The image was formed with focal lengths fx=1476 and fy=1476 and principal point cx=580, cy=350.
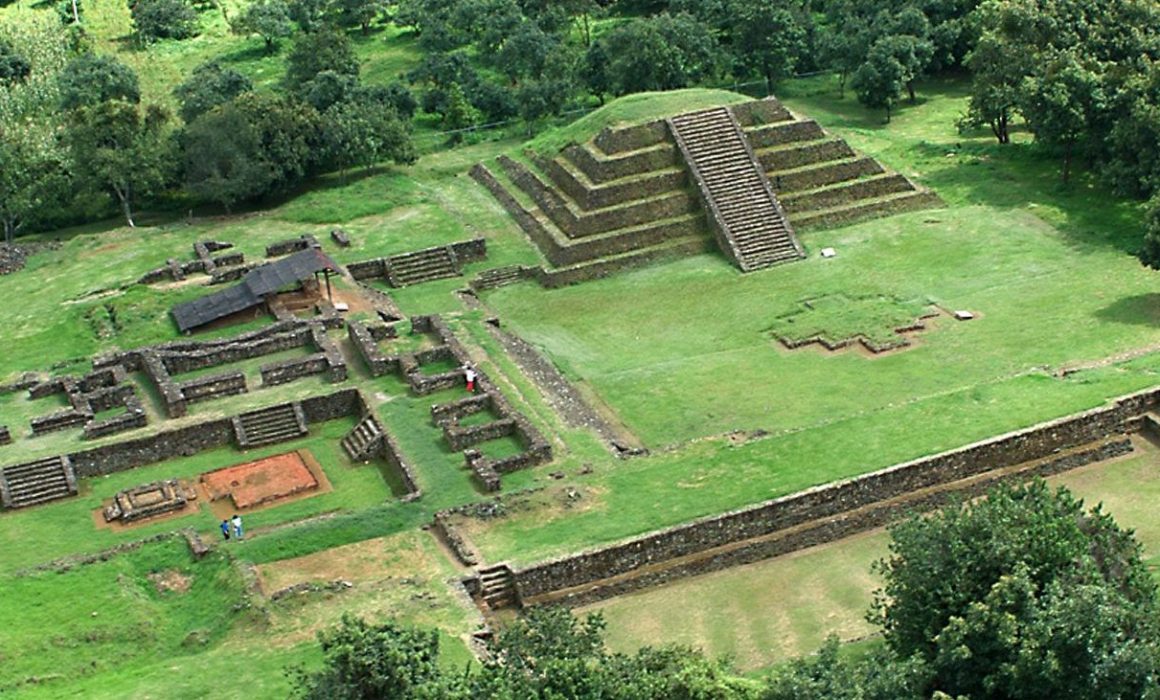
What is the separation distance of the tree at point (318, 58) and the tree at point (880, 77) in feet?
87.4

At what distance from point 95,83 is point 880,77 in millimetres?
40403

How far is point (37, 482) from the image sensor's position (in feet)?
145

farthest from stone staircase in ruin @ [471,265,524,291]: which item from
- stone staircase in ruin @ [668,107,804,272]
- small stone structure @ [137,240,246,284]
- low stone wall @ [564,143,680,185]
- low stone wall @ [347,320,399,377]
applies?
small stone structure @ [137,240,246,284]

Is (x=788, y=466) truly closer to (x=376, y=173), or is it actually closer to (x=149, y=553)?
(x=149, y=553)

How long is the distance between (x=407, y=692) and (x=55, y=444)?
71.8ft

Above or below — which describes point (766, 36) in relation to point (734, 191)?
above

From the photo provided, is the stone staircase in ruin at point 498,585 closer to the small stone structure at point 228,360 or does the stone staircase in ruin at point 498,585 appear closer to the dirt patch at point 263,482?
the dirt patch at point 263,482

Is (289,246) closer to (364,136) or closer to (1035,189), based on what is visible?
(364,136)

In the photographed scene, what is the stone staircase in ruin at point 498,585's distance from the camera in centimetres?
3816

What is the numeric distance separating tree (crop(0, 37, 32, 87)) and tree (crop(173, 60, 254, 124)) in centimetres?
1311

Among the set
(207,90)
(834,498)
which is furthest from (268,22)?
(834,498)

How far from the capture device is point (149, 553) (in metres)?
39.9

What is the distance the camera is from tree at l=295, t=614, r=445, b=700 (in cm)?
2917

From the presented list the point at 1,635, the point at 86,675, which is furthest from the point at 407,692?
the point at 1,635
